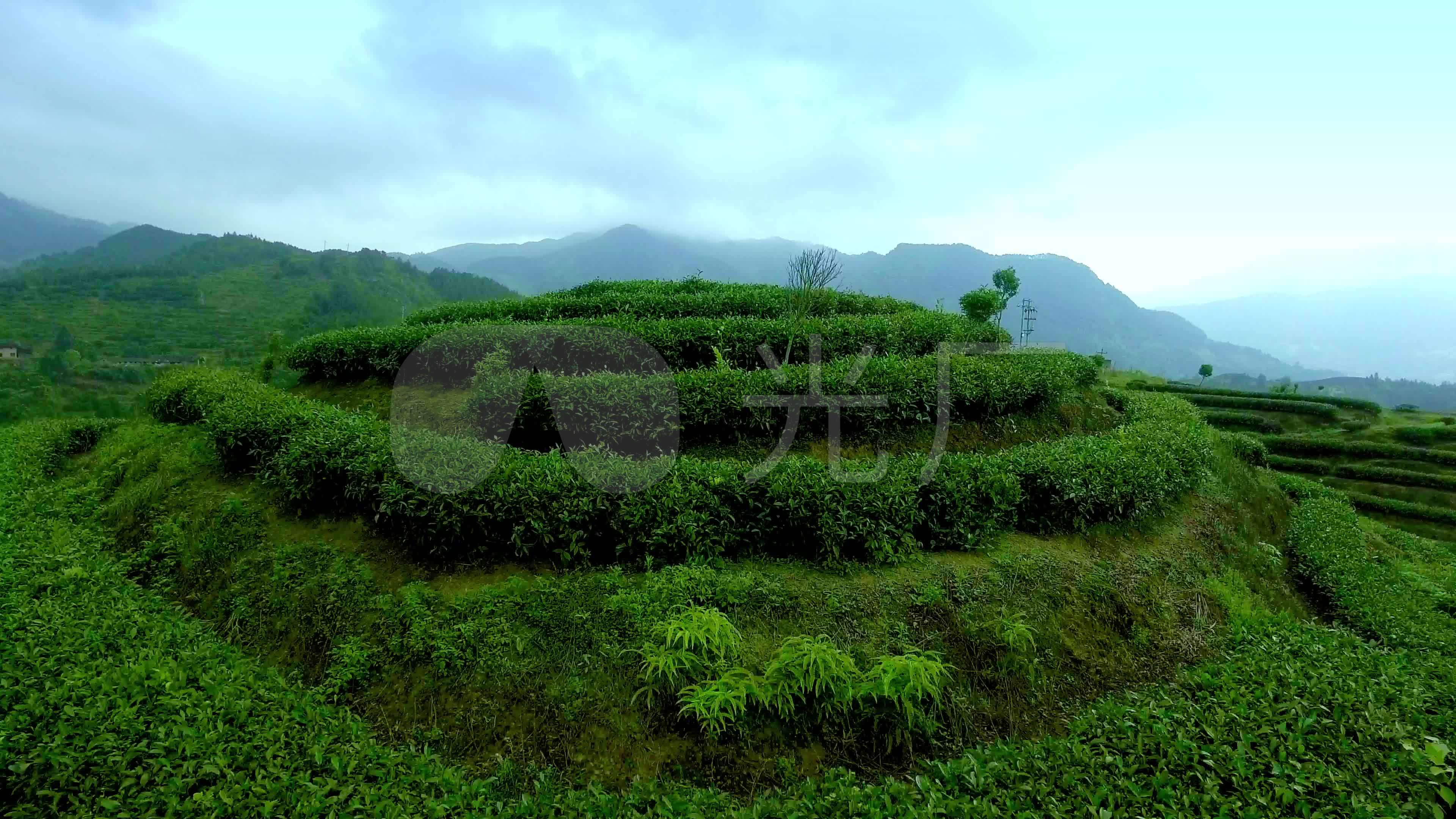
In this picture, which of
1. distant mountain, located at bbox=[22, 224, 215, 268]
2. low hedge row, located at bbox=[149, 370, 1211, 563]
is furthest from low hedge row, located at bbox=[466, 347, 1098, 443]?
distant mountain, located at bbox=[22, 224, 215, 268]

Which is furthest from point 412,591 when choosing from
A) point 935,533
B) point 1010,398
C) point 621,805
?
point 1010,398

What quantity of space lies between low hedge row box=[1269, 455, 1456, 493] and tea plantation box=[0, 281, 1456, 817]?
2079cm

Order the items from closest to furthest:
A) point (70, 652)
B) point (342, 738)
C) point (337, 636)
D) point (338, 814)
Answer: point (338, 814) < point (342, 738) < point (70, 652) < point (337, 636)

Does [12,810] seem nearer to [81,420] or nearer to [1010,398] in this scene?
[1010,398]

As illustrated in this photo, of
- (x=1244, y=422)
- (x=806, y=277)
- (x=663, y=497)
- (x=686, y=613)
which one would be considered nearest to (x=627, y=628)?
(x=686, y=613)

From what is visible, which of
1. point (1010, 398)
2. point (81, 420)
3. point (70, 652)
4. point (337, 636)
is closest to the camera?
point (70, 652)

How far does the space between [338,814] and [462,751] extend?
2.28 ft

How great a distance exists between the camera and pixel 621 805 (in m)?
3.08

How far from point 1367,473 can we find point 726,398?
95.4 ft

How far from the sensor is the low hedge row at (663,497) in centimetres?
477

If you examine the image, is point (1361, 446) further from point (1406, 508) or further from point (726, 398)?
point (726, 398)

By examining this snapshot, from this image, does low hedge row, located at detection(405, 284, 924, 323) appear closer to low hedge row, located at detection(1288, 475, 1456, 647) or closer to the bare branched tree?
the bare branched tree

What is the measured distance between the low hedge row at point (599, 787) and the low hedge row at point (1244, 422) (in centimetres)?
2830

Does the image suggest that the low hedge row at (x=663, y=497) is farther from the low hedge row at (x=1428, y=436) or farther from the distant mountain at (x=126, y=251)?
the distant mountain at (x=126, y=251)
